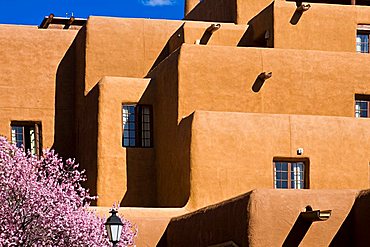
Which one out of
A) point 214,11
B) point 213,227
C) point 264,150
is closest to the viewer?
point 213,227

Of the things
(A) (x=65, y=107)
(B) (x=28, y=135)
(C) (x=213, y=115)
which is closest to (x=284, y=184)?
(C) (x=213, y=115)

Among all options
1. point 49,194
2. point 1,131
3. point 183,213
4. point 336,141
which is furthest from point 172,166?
point 49,194

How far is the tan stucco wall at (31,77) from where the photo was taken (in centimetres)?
2894

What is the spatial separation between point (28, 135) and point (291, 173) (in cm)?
905

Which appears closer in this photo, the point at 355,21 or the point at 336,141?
the point at 336,141

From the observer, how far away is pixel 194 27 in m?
29.0

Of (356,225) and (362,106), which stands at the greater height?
(362,106)

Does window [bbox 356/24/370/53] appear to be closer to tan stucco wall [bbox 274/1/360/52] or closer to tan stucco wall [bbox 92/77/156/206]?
tan stucco wall [bbox 274/1/360/52]

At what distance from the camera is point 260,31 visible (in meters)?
28.6

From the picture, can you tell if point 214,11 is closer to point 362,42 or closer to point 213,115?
point 362,42

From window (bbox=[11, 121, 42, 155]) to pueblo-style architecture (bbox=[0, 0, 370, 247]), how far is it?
0.14 ft

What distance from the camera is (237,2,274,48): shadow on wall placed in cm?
2780

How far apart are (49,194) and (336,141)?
902 cm

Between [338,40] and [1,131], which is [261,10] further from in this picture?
[1,131]
